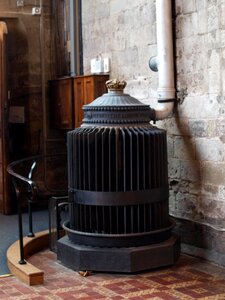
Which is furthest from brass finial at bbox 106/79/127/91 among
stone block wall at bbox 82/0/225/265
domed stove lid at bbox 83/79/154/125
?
stone block wall at bbox 82/0/225/265

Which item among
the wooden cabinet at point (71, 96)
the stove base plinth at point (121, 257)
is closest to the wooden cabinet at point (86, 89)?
the wooden cabinet at point (71, 96)

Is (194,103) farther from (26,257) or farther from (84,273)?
(26,257)

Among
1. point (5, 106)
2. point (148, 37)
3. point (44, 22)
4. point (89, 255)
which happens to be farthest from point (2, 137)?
point (89, 255)

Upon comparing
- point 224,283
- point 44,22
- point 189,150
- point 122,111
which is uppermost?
point 44,22

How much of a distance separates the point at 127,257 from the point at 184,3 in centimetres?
216

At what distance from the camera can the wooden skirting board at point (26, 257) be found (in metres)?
4.39

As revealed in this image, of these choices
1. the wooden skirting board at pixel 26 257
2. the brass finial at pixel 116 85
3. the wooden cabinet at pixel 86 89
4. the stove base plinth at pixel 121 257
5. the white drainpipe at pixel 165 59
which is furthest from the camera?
the wooden cabinet at pixel 86 89

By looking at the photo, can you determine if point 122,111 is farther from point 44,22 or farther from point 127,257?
point 44,22

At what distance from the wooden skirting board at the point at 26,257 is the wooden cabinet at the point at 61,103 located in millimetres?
1731

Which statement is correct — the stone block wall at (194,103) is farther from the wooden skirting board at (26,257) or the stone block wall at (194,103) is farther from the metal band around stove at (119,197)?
the wooden skirting board at (26,257)

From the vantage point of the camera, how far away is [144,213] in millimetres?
4695

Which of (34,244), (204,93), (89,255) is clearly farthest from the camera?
(34,244)

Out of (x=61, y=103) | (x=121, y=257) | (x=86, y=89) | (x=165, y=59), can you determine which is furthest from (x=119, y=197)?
(x=61, y=103)

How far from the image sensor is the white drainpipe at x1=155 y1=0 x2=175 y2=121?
5.18 m
